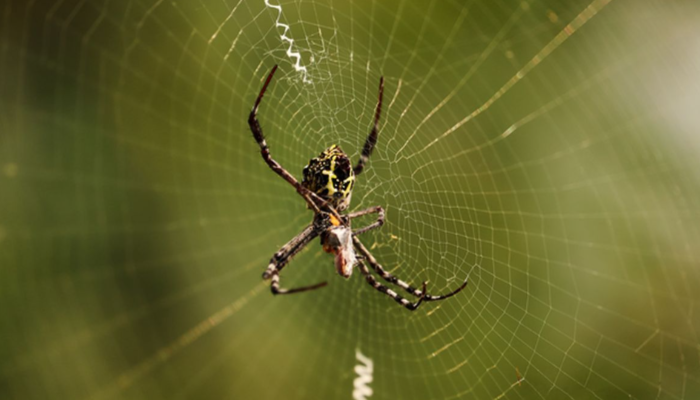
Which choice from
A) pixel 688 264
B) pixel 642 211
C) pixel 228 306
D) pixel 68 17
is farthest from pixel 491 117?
pixel 68 17

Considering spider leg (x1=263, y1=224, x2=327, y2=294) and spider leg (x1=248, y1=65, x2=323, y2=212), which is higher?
spider leg (x1=248, y1=65, x2=323, y2=212)

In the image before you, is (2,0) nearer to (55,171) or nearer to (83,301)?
(55,171)

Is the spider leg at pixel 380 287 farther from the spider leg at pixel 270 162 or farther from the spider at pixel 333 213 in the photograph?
the spider leg at pixel 270 162

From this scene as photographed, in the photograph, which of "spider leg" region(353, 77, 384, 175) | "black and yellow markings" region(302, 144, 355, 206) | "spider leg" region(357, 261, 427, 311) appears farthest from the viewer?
"spider leg" region(357, 261, 427, 311)

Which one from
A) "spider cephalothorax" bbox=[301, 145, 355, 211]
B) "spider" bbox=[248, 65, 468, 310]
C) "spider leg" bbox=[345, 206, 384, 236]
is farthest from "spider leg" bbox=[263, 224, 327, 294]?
"spider cephalothorax" bbox=[301, 145, 355, 211]

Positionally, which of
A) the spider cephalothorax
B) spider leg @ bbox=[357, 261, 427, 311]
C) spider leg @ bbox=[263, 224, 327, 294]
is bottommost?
spider leg @ bbox=[357, 261, 427, 311]

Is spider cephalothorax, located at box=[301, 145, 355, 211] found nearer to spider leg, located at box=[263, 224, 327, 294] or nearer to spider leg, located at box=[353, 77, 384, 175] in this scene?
spider leg, located at box=[353, 77, 384, 175]

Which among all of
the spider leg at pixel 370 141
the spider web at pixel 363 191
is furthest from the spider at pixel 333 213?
the spider web at pixel 363 191

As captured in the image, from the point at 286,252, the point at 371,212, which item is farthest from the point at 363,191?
the point at 286,252

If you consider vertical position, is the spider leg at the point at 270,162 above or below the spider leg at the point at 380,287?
above
